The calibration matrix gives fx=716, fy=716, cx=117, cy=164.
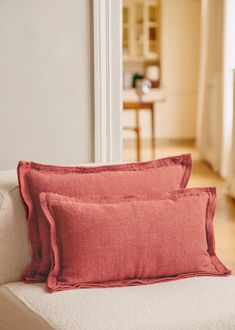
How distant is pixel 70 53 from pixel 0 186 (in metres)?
0.83

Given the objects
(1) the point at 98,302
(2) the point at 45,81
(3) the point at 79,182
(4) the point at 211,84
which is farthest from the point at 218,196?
(1) the point at 98,302

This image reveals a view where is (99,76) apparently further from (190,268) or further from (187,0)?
(187,0)

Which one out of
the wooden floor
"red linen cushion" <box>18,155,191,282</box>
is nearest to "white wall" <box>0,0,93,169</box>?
"red linen cushion" <box>18,155,191,282</box>

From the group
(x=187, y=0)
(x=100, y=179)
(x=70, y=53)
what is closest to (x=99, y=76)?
(x=70, y=53)

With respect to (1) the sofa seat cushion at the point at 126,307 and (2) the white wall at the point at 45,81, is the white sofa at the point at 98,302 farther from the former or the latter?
(2) the white wall at the point at 45,81

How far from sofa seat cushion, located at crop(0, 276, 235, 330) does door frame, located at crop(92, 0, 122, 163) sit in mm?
1046

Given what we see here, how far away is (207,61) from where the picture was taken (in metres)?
7.96

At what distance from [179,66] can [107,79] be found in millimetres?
6633

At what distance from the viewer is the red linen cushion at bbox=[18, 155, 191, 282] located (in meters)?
2.29

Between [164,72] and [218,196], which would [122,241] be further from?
[164,72]

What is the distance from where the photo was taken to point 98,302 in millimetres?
2029

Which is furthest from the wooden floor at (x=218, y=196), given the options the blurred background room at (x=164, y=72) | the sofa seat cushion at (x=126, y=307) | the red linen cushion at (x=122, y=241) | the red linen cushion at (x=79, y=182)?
the sofa seat cushion at (x=126, y=307)

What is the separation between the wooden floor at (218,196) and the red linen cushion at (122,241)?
1598 millimetres

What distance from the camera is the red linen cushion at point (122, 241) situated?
7.17ft
